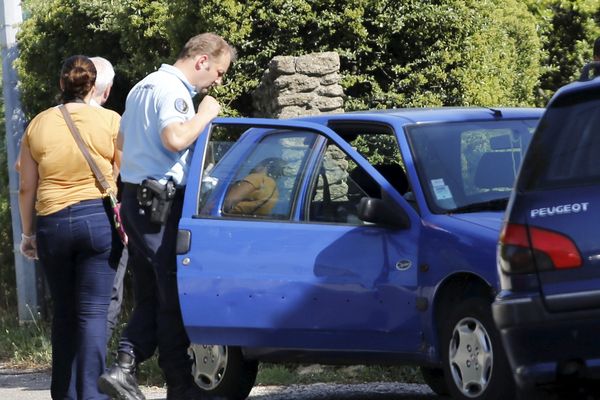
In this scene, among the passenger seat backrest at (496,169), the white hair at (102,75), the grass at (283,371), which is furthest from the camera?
the grass at (283,371)

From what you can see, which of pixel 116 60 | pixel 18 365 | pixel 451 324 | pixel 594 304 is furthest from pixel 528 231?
pixel 116 60

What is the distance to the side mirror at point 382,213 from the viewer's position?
286 inches

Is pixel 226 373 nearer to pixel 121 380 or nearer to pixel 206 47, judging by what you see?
pixel 121 380

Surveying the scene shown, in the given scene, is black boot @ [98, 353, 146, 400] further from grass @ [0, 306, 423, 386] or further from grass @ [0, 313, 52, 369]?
A: grass @ [0, 313, 52, 369]

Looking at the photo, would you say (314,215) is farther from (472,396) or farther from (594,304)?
(594,304)

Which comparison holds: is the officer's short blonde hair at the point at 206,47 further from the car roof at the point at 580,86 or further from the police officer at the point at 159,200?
the car roof at the point at 580,86

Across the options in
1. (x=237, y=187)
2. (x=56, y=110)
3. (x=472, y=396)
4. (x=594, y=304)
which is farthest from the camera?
(x=237, y=187)

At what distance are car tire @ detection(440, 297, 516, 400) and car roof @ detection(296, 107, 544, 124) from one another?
129 cm

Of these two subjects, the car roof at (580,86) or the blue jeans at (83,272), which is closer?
the car roof at (580,86)

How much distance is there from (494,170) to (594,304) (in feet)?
8.56

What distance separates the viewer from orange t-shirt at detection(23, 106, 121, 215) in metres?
7.33

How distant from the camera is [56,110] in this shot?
7.48 m

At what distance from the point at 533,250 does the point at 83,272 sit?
275 centimetres

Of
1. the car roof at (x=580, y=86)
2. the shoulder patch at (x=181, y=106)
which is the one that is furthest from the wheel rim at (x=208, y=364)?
the car roof at (x=580, y=86)
